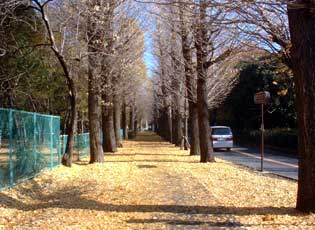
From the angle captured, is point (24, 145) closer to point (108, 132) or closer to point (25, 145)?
point (25, 145)

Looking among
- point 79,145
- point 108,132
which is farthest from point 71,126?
point 108,132

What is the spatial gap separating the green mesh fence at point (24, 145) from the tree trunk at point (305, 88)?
633 cm

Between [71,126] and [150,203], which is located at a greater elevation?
[71,126]

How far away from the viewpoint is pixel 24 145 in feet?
44.5

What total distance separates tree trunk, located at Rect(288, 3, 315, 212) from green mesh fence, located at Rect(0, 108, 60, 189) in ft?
20.8

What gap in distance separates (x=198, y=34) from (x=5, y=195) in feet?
32.8

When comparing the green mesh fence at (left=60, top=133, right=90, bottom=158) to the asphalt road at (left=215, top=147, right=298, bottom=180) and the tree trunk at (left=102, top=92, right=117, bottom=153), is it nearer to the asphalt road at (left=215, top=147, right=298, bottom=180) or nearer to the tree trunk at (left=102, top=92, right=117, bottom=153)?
the tree trunk at (left=102, top=92, right=117, bottom=153)

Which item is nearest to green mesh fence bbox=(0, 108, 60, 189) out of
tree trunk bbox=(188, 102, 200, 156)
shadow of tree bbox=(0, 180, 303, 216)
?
shadow of tree bbox=(0, 180, 303, 216)

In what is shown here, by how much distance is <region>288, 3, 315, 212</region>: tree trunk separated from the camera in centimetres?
833

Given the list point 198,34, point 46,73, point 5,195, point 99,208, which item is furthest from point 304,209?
point 46,73

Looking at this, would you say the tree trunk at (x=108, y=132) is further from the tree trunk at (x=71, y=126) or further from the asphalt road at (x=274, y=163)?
the tree trunk at (x=71, y=126)

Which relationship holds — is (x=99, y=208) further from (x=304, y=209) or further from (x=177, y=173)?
(x=177, y=173)

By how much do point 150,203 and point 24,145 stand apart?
5052 mm

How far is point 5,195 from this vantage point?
1080 centimetres
